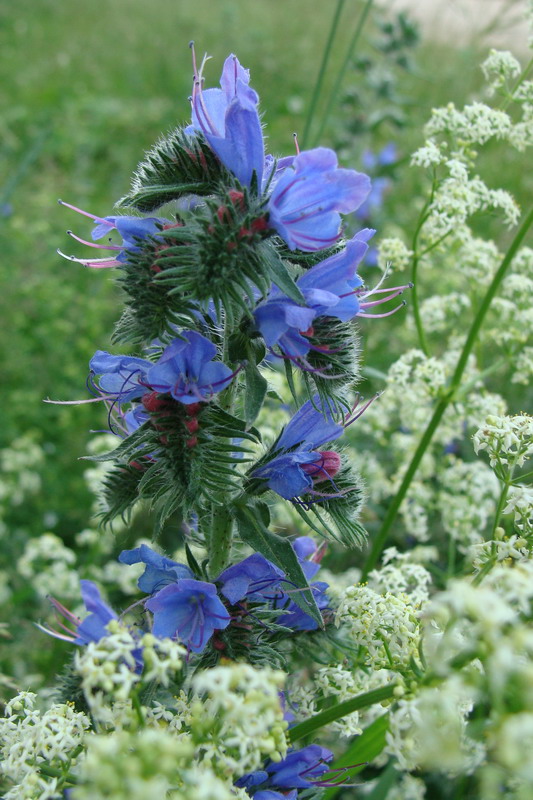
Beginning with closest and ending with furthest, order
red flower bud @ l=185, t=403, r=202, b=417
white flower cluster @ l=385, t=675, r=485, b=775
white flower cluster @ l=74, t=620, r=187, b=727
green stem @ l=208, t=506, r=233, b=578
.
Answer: white flower cluster @ l=385, t=675, r=485, b=775 → white flower cluster @ l=74, t=620, r=187, b=727 → red flower bud @ l=185, t=403, r=202, b=417 → green stem @ l=208, t=506, r=233, b=578

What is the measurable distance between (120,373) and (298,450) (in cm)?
41

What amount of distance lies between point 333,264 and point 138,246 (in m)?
0.38

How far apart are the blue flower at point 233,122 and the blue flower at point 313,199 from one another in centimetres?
8

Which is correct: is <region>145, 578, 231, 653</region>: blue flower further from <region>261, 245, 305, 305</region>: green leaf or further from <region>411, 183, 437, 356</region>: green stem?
<region>411, 183, 437, 356</region>: green stem

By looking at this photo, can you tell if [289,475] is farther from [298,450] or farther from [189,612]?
[189,612]

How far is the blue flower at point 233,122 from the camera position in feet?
4.62

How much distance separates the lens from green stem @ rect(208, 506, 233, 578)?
1704mm

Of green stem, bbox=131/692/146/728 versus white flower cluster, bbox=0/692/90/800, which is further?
white flower cluster, bbox=0/692/90/800

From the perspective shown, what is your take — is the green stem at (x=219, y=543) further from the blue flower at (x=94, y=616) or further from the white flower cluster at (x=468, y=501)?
the white flower cluster at (x=468, y=501)

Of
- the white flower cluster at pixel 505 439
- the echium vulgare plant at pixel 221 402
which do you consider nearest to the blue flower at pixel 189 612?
the echium vulgare plant at pixel 221 402

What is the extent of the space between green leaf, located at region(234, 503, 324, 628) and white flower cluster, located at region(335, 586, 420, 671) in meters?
0.10

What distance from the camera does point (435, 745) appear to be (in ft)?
2.56

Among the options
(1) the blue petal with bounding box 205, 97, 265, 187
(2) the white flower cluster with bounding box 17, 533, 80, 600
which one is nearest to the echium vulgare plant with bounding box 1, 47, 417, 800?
(1) the blue petal with bounding box 205, 97, 265, 187

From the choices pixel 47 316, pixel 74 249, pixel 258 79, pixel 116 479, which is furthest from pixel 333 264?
pixel 258 79
